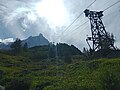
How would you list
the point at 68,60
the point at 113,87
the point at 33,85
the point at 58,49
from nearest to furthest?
the point at 113,87
the point at 33,85
the point at 68,60
the point at 58,49

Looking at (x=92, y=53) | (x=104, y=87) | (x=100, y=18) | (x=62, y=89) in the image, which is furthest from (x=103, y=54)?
(x=104, y=87)

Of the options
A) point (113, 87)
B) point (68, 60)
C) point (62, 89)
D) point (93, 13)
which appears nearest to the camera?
point (113, 87)

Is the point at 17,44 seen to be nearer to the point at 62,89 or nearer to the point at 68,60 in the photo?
the point at 68,60

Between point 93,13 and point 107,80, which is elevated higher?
point 93,13

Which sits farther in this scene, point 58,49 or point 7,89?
point 58,49

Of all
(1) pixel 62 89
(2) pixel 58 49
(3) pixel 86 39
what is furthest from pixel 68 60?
(1) pixel 62 89

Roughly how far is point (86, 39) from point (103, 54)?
21.3 feet

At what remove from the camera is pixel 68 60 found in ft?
378

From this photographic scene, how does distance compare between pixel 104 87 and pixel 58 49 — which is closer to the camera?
pixel 104 87

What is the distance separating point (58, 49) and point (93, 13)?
331ft

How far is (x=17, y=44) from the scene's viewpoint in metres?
175

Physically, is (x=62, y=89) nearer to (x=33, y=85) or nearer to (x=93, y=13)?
(x=33, y=85)

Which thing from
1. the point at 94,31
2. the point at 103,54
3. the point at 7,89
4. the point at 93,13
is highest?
the point at 93,13

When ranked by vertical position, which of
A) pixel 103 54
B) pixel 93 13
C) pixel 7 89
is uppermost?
pixel 93 13
